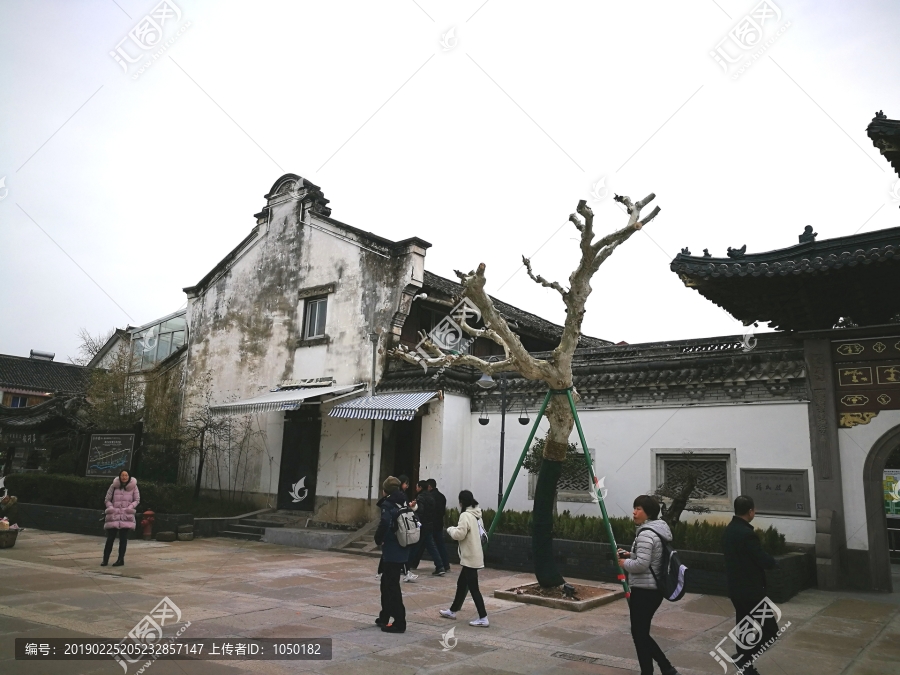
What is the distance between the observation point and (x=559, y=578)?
863 centimetres

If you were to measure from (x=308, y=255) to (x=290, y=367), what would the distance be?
307cm

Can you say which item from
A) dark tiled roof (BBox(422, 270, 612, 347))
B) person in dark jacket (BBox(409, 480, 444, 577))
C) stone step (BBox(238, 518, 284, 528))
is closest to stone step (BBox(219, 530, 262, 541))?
stone step (BBox(238, 518, 284, 528))

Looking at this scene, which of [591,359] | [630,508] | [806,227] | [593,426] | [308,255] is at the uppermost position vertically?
[308,255]

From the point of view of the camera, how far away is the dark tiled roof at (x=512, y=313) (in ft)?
55.3

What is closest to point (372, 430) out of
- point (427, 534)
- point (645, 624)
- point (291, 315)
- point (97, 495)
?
point (291, 315)

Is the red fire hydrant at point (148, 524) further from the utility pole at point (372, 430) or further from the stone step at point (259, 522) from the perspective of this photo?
the utility pole at point (372, 430)

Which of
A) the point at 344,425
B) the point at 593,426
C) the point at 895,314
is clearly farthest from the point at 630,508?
the point at 344,425

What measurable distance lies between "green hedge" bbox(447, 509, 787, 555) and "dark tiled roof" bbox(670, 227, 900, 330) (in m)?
3.55

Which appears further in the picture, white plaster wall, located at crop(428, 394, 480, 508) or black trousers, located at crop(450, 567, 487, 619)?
white plaster wall, located at crop(428, 394, 480, 508)

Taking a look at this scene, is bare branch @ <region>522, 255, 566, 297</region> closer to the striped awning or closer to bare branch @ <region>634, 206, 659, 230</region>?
bare branch @ <region>634, 206, 659, 230</region>

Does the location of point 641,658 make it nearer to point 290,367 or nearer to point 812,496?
point 812,496

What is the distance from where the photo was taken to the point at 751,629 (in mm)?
5156

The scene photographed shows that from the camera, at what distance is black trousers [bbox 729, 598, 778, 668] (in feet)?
16.9

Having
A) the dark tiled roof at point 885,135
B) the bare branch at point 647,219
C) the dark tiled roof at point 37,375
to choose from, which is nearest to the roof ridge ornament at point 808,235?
the dark tiled roof at point 885,135
